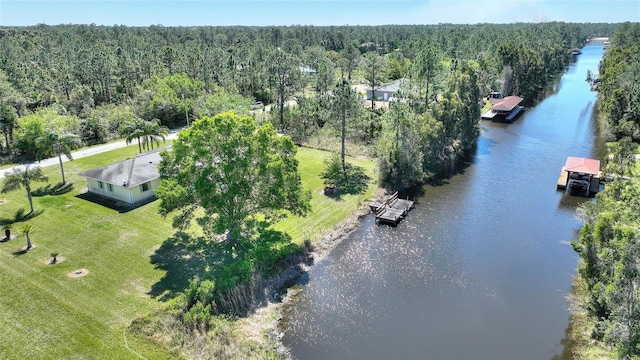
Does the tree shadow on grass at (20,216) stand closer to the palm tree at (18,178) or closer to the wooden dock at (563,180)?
the palm tree at (18,178)

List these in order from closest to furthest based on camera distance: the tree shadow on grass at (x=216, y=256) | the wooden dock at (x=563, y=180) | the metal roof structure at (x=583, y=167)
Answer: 1. the tree shadow on grass at (x=216, y=256)
2. the metal roof structure at (x=583, y=167)
3. the wooden dock at (x=563, y=180)

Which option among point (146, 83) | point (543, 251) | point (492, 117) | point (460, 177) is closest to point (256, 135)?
point (543, 251)

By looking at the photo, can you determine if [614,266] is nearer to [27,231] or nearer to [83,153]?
[27,231]

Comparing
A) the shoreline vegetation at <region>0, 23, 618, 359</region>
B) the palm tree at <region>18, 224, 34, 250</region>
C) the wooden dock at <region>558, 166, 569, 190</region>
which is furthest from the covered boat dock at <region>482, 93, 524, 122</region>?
the palm tree at <region>18, 224, 34, 250</region>

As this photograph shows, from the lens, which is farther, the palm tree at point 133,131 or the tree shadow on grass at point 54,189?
the palm tree at point 133,131

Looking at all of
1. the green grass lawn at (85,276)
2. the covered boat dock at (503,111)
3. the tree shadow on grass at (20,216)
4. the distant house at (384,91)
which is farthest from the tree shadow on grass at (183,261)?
the distant house at (384,91)

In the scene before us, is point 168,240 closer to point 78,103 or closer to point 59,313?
point 59,313
